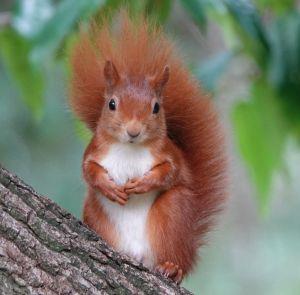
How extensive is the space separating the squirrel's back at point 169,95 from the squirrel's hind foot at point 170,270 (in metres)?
0.15

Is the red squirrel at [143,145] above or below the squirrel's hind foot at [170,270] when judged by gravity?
above

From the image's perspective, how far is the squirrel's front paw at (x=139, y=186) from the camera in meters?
2.23

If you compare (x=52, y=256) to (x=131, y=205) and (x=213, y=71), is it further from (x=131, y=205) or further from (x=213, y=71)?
(x=213, y=71)

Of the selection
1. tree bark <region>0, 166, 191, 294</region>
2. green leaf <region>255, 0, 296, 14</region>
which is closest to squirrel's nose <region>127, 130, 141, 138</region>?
tree bark <region>0, 166, 191, 294</region>

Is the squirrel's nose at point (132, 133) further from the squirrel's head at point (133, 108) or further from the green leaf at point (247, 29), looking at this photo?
the green leaf at point (247, 29)

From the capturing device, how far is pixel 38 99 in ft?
8.00

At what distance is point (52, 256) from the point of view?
202cm

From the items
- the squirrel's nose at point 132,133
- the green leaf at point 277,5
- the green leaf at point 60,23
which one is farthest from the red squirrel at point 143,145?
the green leaf at point 277,5

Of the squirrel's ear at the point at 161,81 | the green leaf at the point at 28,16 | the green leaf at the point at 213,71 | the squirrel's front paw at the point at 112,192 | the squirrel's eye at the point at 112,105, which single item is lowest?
the squirrel's front paw at the point at 112,192

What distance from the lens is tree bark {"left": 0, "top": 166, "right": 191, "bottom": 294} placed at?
196 centimetres

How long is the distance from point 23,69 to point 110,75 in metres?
0.28

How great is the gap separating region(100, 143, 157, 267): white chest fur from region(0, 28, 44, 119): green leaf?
0.90 feet

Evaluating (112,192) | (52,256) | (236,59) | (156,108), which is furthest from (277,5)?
(52,256)

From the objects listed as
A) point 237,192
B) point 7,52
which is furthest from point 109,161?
point 237,192
